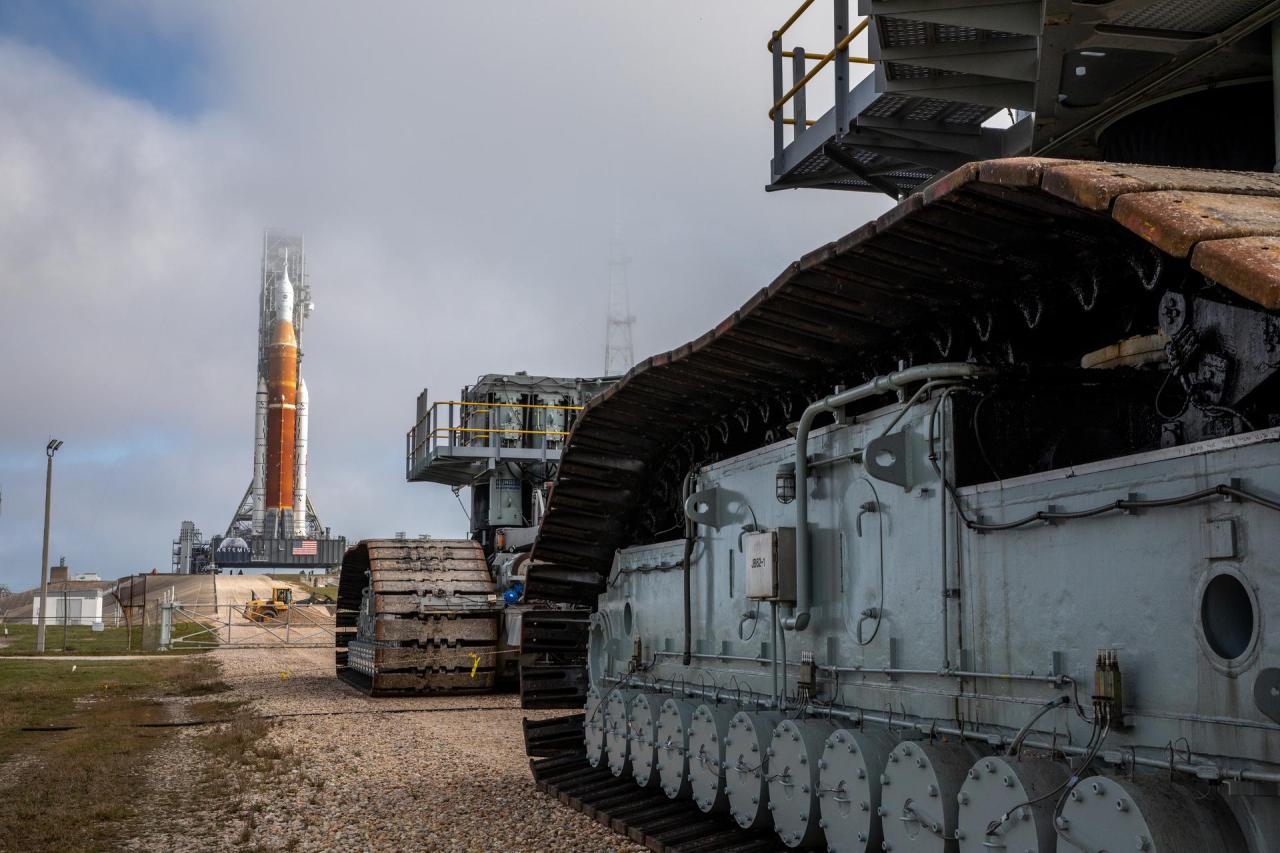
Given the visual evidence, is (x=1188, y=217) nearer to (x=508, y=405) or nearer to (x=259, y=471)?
(x=508, y=405)

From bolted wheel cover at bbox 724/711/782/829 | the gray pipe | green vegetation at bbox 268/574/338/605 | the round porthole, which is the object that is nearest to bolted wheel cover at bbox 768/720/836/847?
bolted wheel cover at bbox 724/711/782/829

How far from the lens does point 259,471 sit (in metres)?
71.7

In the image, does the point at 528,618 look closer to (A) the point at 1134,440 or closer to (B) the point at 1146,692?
(A) the point at 1134,440

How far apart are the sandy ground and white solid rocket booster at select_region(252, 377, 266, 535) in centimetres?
5761

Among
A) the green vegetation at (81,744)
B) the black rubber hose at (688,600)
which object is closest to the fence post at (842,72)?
the black rubber hose at (688,600)

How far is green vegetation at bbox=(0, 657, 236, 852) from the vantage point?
8992mm

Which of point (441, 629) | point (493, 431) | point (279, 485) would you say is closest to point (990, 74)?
point (441, 629)

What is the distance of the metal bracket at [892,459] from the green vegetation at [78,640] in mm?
30388

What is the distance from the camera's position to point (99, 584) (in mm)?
73875

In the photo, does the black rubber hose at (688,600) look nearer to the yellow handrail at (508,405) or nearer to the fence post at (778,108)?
the fence post at (778,108)

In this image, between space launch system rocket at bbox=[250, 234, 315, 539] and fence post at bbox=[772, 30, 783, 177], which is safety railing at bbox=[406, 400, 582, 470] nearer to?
fence post at bbox=[772, 30, 783, 177]

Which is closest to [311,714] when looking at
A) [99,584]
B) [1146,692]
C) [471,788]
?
[471,788]

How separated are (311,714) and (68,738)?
319 cm

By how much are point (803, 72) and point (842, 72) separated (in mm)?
993
